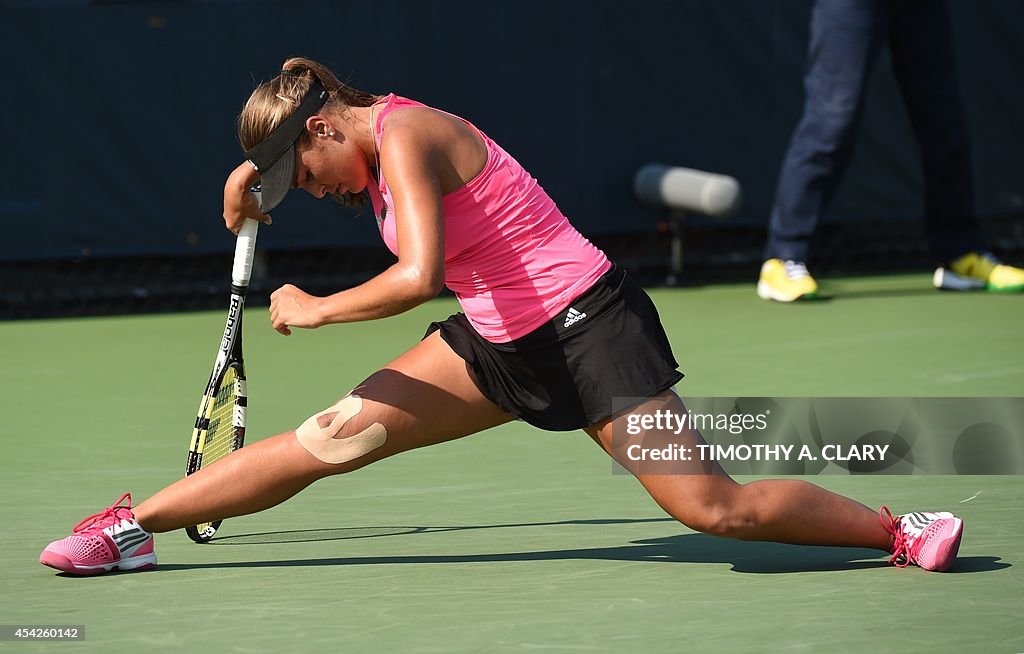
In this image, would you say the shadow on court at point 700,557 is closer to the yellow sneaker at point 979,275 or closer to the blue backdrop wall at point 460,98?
the blue backdrop wall at point 460,98

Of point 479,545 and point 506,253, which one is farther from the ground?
point 506,253

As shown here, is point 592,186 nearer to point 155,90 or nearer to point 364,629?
point 155,90

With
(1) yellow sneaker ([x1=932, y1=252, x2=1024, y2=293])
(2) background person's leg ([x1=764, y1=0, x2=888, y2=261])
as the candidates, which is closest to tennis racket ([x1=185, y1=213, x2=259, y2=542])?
(2) background person's leg ([x1=764, y1=0, x2=888, y2=261])

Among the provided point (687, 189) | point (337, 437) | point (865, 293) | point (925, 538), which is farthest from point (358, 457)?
point (865, 293)

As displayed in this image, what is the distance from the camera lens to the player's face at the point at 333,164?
12.4 ft

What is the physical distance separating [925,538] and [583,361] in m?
0.87

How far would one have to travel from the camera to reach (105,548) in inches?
152

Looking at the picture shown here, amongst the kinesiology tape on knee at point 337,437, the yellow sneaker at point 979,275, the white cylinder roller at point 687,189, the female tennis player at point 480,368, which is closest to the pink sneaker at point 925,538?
the female tennis player at point 480,368

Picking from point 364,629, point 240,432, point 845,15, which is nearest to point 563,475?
point 240,432

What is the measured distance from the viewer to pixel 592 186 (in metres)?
9.20

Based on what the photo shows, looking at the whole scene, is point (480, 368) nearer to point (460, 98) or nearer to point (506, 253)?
point (506, 253)

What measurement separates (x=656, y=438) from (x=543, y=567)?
48cm

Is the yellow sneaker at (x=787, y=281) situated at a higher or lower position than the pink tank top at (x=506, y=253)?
higher

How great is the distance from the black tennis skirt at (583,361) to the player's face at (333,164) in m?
0.48
